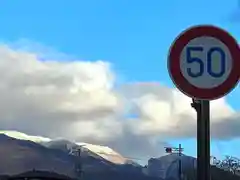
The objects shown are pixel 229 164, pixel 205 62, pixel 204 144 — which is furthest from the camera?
pixel 229 164

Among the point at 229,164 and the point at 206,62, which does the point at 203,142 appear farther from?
the point at 229,164

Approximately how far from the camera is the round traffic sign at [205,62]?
623 centimetres

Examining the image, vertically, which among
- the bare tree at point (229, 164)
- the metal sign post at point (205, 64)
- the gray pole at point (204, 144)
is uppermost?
the bare tree at point (229, 164)

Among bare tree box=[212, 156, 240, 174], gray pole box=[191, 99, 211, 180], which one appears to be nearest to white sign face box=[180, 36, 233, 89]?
gray pole box=[191, 99, 211, 180]

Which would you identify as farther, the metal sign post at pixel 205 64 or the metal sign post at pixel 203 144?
the metal sign post at pixel 203 144

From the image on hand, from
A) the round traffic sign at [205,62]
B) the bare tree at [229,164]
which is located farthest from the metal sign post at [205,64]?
the bare tree at [229,164]

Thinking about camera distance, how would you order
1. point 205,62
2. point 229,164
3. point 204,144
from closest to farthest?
point 205,62, point 204,144, point 229,164

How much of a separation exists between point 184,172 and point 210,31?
121388mm

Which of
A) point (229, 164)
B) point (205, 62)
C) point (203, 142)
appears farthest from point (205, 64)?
point (229, 164)

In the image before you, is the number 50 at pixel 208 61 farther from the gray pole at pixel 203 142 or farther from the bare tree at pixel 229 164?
the bare tree at pixel 229 164

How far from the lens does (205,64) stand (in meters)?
6.27

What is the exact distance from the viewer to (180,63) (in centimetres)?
625

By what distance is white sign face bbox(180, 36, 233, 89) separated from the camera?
6.23 meters

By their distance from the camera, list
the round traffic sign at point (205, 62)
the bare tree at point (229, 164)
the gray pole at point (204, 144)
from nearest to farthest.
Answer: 1. the round traffic sign at point (205, 62)
2. the gray pole at point (204, 144)
3. the bare tree at point (229, 164)
